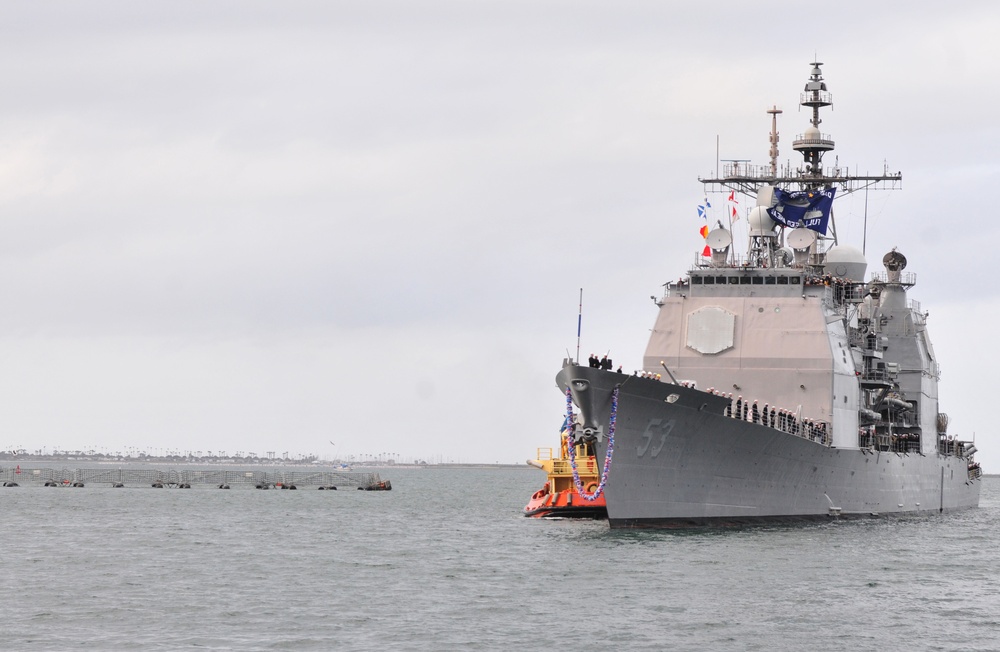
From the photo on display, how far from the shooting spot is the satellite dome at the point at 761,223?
167ft

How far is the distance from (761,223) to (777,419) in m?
13.4

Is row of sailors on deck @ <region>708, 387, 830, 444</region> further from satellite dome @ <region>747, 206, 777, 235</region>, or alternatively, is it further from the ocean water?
satellite dome @ <region>747, 206, 777, 235</region>

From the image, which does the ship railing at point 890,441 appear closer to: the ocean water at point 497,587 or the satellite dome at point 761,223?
the ocean water at point 497,587

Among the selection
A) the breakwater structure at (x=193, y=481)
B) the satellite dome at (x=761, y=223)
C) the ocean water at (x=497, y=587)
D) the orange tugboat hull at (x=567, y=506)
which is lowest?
the ocean water at (x=497, y=587)

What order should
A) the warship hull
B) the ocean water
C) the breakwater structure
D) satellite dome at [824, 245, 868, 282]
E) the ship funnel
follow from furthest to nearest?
the breakwater structure, satellite dome at [824, 245, 868, 282], the ship funnel, the warship hull, the ocean water

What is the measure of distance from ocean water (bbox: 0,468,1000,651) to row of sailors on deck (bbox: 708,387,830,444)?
2802 millimetres

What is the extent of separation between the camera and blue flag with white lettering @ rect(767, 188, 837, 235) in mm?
50281

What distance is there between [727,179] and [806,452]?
49.7 feet

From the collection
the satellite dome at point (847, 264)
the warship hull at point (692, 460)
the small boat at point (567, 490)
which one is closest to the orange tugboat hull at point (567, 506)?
the small boat at point (567, 490)

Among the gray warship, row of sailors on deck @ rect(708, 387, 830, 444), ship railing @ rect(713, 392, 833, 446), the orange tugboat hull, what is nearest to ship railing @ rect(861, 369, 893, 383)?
the gray warship

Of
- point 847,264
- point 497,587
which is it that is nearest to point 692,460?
point 497,587

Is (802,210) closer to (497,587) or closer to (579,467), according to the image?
(579,467)

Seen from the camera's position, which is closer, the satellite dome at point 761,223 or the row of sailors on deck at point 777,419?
the row of sailors on deck at point 777,419

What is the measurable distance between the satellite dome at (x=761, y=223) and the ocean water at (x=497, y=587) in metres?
11.3
